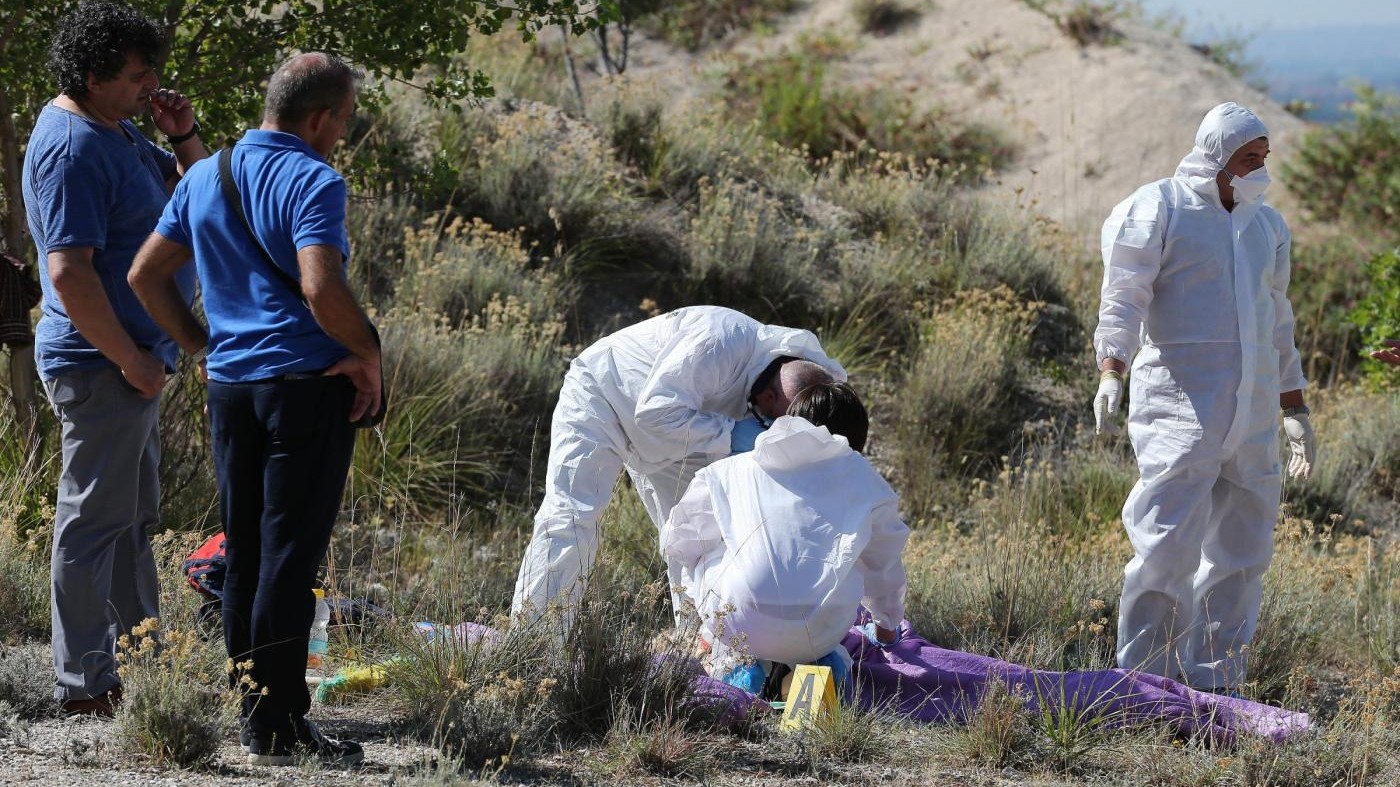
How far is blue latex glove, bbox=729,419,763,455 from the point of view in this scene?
179 inches

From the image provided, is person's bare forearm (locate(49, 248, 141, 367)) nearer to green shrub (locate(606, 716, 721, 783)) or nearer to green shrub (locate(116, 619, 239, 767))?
green shrub (locate(116, 619, 239, 767))

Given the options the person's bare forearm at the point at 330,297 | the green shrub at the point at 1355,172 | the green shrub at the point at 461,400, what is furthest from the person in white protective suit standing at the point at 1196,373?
the green shrub at the point at 1355,172

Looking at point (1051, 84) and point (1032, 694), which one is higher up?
point (1051, 84)

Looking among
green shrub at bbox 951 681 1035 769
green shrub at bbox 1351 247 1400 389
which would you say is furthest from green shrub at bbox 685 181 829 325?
green shrub at bbox 951 681 1035 769

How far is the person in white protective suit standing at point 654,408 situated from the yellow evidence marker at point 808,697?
0.67 meters

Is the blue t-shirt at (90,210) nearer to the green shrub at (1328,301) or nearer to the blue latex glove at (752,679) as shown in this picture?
the blue latex glove at (752,679)

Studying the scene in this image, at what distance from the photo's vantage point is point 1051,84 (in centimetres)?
Result: 1656

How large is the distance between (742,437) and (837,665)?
74 centimetres

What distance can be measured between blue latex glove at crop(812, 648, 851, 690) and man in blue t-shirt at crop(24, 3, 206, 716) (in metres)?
1.95

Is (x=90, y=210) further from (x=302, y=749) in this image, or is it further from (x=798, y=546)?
(x=798, y=546)

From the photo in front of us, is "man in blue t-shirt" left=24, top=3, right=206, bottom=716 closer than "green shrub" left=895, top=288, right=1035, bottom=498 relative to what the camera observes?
Yes

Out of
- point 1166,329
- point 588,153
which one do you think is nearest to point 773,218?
point 588,153

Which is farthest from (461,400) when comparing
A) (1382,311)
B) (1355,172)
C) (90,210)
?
(1355,172)

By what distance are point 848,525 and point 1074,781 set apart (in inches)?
36.0
